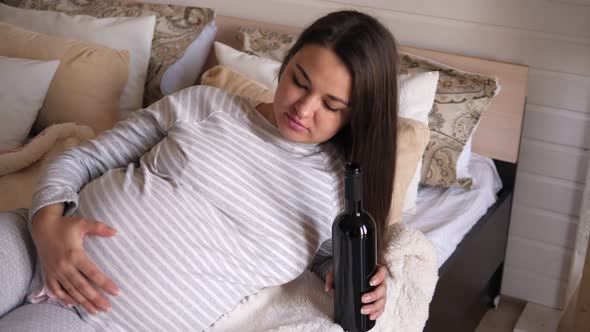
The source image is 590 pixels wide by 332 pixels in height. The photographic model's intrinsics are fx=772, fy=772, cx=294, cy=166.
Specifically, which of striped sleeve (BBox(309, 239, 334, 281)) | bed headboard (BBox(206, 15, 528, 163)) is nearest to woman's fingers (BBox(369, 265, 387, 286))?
striped sleeve (BBox(309, 239, 334, 281))

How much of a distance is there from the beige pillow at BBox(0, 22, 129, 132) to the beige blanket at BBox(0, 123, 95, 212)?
0.57 feet

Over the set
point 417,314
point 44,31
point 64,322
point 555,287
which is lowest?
point 555,287

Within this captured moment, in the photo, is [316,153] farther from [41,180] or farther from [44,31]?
[44,31]

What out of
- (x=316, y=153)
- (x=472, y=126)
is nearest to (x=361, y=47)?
(x=316, y=153)

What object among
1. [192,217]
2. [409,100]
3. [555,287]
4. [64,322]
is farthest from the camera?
[555,287]

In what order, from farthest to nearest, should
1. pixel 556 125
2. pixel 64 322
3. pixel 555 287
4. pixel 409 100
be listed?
pixel 555 287 < pixel 556 125 < pixel 409 100 < pixel 64 322

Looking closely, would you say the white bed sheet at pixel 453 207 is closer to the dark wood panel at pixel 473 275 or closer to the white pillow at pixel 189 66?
the dark wood panel at pixel 473 275

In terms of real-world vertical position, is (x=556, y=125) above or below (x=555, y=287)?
above

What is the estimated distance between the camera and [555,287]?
2.35 m

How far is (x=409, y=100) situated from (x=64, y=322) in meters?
1.05

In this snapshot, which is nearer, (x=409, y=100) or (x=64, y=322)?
(x=64, y=322)

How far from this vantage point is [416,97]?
1.97m

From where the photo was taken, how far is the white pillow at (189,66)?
7.78 feet

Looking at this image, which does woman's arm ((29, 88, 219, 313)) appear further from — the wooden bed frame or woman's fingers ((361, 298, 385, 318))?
the wooden bed frame
